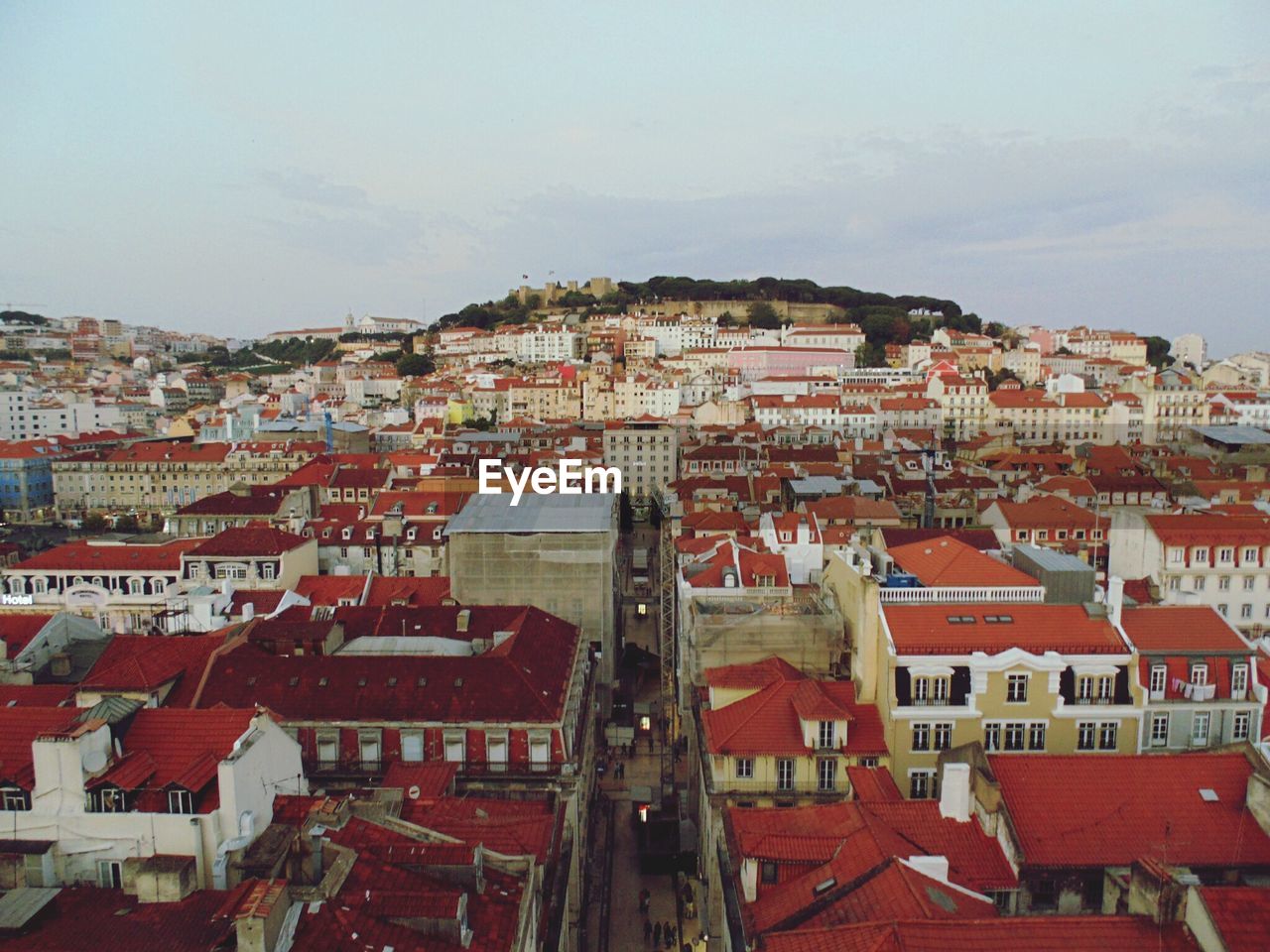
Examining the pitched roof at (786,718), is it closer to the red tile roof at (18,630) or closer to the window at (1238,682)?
the window at (1238,682)

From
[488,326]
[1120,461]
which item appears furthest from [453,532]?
[488,326]

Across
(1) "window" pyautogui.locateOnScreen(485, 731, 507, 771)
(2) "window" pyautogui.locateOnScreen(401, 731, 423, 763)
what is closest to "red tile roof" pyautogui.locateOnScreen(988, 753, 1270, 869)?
(1) "window" pyautogui.locateOnScreen(485, 731, 507, 771)

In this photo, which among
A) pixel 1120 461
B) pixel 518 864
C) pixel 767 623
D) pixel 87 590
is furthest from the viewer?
pixel 1120 461

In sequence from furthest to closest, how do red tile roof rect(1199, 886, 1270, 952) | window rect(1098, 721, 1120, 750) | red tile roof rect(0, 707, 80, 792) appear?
window rect(1098, 721, 1120, 750), red tile roof rect(0, 707, 80, 792), red tile roof rect(1199, 886, 1270, 952)

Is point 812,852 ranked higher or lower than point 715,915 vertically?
higher

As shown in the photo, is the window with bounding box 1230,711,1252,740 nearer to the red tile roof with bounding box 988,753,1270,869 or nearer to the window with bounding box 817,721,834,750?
the red tile roof with bounding box 988,753,1270,869

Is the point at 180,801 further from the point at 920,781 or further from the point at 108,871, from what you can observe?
the point at 920,781

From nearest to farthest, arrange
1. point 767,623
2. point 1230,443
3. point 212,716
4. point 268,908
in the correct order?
point 268,908
point 212,716
point 767,623
point 1230,443

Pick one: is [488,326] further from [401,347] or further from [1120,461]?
[1120,461]
